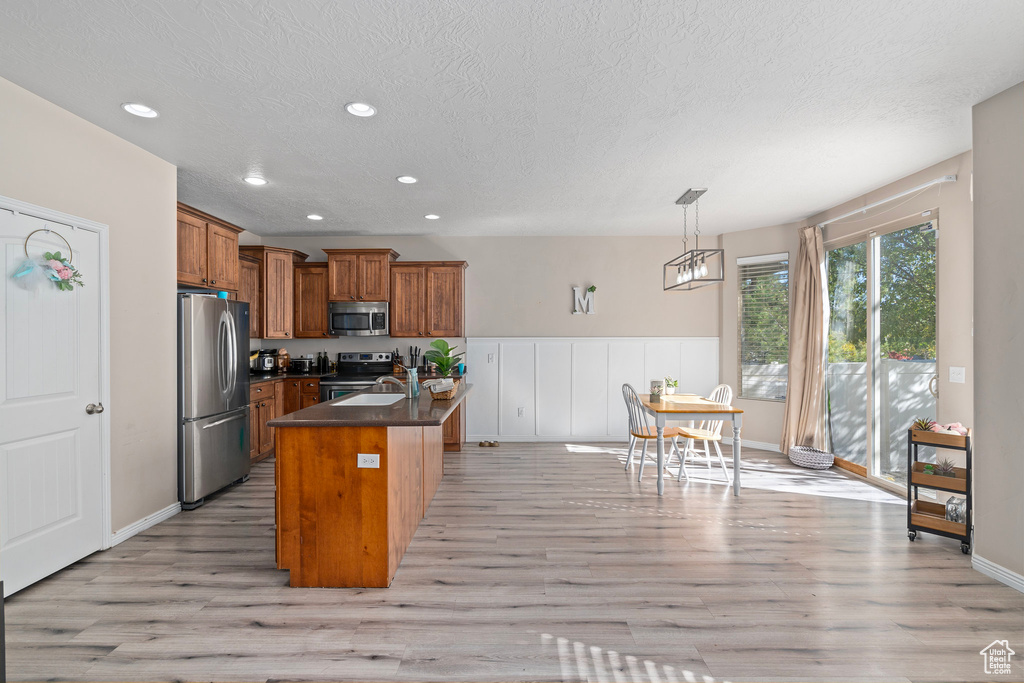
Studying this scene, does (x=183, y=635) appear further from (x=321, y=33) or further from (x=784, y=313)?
(x=784, y=313)

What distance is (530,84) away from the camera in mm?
2527

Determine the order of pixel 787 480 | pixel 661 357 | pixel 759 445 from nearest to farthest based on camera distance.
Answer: pixel 787 480 → pixel 759 445 → pixel 661 357

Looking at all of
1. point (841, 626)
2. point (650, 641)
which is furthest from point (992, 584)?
point (650, 641)

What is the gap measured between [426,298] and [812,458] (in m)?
4.62

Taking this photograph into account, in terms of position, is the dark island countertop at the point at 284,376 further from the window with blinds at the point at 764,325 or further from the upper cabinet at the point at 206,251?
the window with blinds at the point at 764,325

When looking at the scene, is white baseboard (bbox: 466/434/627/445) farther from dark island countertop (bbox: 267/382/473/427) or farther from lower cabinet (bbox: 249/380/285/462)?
dark island countertop (bbox: 267/382/473/427)

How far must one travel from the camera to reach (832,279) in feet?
16.4

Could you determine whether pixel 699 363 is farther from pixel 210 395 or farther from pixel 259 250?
pixel 259 250

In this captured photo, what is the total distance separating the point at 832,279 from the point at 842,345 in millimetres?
713

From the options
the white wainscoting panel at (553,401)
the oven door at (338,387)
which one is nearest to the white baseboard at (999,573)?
the white wainscoting panel at (553,401)

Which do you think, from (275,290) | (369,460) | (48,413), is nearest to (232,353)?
(48,413)

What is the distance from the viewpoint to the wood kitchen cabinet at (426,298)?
234 inches

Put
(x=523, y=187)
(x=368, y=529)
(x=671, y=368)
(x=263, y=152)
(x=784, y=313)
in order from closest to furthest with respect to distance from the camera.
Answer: (x=368, y=529) < (x=263, y=152) < (x=523, y=187) < (x=784, y=313) < (x=671, y=368)

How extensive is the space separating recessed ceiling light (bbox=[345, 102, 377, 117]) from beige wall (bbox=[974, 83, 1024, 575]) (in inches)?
139
